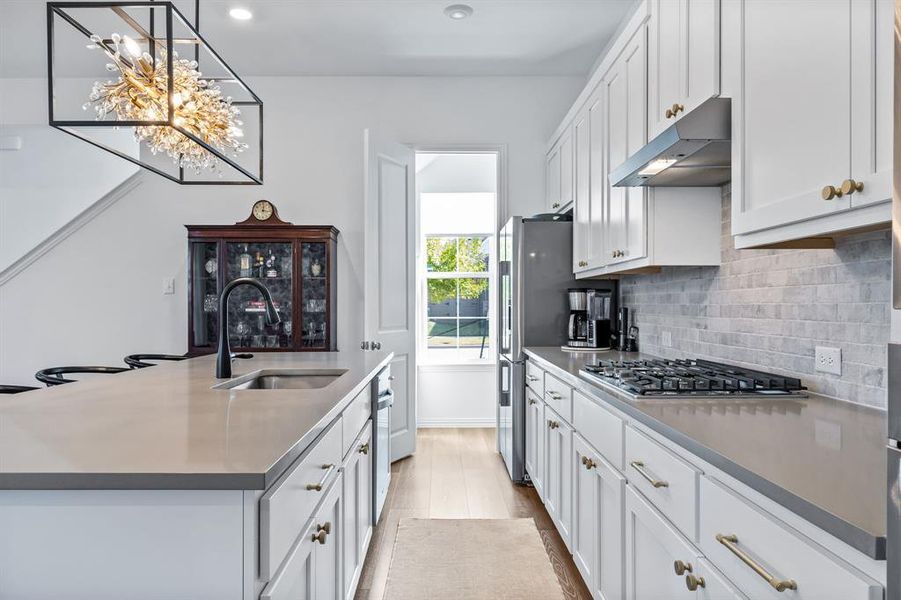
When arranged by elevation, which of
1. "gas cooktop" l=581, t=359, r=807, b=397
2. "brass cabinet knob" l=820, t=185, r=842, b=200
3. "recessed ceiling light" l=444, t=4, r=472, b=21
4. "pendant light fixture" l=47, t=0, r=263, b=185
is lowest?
"gas cooktop" l=581, t=359, r=807, b=397

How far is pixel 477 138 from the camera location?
440 cm

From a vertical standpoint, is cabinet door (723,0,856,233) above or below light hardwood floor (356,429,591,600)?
above

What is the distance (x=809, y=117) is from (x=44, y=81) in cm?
536

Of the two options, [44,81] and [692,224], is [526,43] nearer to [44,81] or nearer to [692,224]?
[692,224]

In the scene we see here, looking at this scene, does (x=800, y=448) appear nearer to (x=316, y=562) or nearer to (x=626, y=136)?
(x=316, y=562)

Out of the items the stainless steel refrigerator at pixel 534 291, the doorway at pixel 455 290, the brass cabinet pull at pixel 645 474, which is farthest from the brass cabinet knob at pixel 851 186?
the doorway at pixel 455 290

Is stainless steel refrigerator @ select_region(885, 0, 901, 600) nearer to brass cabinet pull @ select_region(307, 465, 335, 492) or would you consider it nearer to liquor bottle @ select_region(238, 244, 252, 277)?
brass cabinet pull @ select_region(307, 465, 335, 492)

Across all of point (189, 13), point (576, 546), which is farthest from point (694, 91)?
point (189, 13)

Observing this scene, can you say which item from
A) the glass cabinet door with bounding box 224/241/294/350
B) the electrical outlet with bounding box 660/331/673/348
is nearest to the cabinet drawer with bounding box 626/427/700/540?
the electrical outlet with bounding box 660/331/673/348

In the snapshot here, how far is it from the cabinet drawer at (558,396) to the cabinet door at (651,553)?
0.75 metres

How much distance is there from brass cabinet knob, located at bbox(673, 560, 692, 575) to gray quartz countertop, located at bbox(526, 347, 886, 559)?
0.85 feet

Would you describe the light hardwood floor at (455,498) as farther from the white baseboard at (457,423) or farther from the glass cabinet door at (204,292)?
the glass cabinet door at (204,292)

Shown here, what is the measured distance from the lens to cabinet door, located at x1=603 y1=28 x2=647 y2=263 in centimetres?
237

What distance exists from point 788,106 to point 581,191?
6.52 feet
